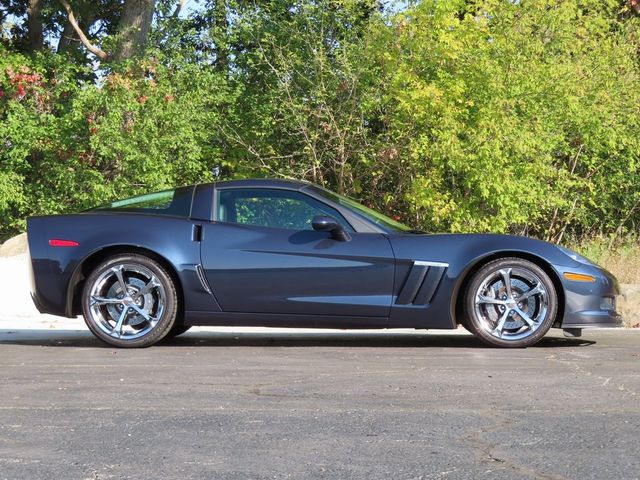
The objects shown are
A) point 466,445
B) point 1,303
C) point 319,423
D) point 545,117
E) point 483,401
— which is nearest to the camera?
point 466,445

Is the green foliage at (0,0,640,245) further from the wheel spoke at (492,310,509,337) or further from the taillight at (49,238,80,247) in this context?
the taillight at (49,238,80,247)

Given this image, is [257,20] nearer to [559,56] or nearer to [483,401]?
[559,56]

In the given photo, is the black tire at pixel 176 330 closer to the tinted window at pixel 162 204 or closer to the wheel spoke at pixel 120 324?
the wheel spoke at pixel 120 324

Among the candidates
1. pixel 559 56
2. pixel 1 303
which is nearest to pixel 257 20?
pixel 559 56

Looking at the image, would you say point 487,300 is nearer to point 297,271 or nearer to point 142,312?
point 297,271

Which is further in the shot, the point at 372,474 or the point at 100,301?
the point at 100,301

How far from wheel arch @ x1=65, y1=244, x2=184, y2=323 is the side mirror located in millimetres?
1160

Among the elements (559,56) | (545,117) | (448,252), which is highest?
(559,56)

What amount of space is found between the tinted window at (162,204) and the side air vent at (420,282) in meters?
1.84

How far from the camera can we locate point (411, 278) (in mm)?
8164

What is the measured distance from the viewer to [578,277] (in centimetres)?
823

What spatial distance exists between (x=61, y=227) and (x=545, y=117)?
11.1m

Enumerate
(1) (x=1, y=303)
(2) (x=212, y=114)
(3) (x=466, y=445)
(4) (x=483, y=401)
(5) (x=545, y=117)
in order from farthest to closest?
(2) (x=212, y=114)
(5) (x=545, y=117)
(1) (x=1, y=303)
(4) (x=483, y=401)
(3) (x=466, y=445)

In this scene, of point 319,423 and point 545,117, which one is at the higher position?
point 545,117
